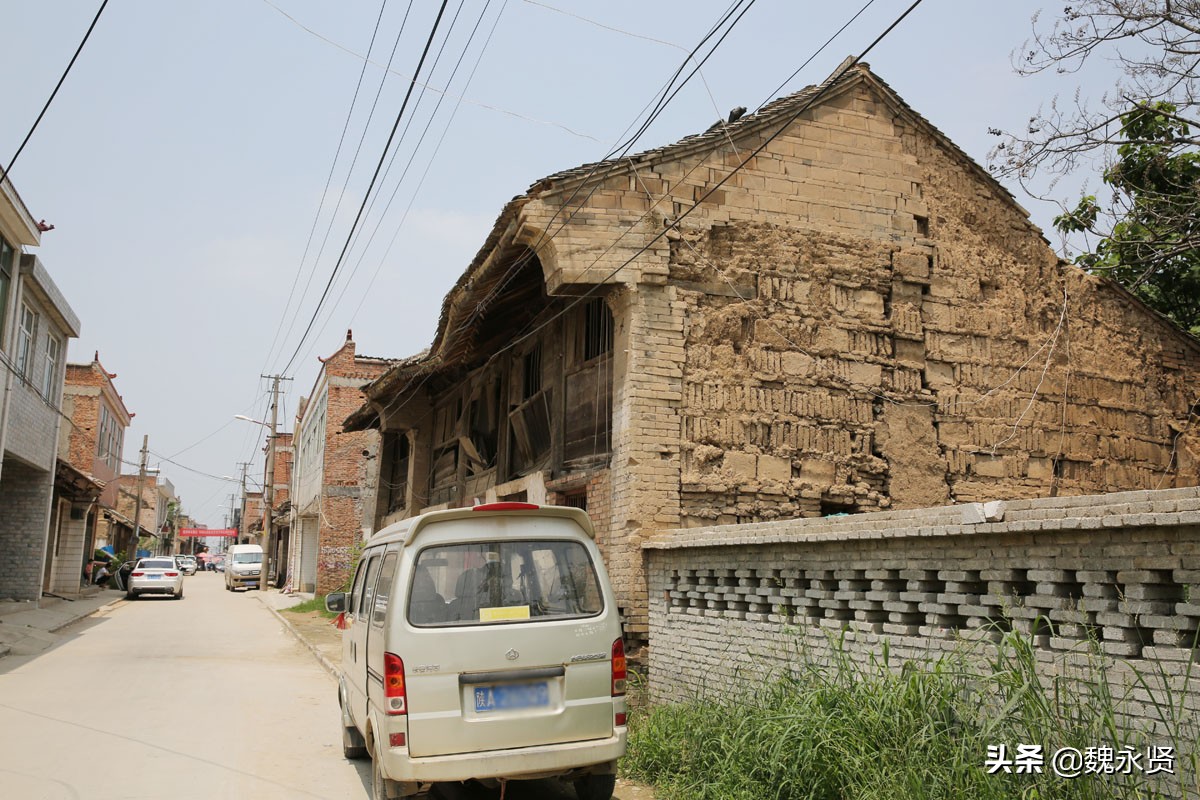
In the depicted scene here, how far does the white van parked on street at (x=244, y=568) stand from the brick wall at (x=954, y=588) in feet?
127

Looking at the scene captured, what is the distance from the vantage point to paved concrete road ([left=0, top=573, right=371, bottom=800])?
6742 mm

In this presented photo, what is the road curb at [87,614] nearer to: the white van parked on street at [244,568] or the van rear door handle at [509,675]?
the white van parked on street at [244,568]

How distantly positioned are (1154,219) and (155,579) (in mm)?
33308

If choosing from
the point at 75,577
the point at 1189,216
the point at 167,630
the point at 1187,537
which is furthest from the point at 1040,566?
the point at 75,577

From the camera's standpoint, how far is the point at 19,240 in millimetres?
18359

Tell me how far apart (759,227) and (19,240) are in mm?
15759

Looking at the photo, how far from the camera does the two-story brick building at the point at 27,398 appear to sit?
60.1ft

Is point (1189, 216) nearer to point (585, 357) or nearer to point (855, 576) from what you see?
point (855, 576)

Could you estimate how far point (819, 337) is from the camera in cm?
1081

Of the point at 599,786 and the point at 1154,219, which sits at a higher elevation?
the point at 1154,219

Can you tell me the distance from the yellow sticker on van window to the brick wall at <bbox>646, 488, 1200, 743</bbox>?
201cm

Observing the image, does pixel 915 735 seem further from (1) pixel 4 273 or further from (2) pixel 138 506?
(2) pixel 138 506

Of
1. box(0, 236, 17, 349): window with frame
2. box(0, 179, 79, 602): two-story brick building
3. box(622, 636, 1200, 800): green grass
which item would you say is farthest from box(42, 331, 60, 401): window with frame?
box(622, 636, 1200, 800): green grass

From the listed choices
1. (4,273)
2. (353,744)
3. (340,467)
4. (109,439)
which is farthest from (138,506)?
(353,744)
